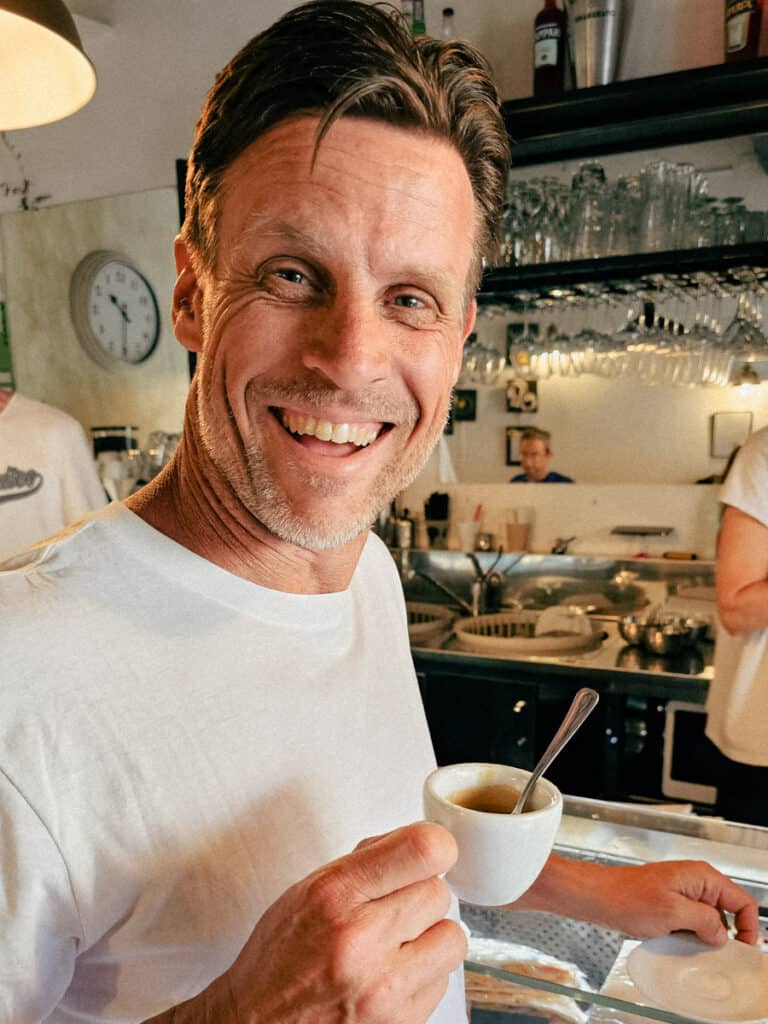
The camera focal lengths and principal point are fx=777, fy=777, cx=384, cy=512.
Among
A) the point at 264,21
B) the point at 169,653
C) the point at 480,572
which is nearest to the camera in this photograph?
the point at 169,653

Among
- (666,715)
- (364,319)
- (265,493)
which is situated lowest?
(666,715)

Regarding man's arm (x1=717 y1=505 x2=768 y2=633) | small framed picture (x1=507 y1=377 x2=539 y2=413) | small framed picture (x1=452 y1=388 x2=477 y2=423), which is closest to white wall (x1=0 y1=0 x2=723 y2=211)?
small framed picture (x1=507 y1=377 x2=539 y2=413)

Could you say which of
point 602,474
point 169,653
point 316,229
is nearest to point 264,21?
point 602,474

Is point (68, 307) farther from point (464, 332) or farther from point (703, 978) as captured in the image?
point (703, 978)

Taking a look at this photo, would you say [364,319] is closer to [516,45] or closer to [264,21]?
[516,45]

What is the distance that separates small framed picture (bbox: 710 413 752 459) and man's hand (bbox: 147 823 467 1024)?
11.0 ft

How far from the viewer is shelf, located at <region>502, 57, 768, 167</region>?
235 centimetres

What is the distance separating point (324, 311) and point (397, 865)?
0.52 metres

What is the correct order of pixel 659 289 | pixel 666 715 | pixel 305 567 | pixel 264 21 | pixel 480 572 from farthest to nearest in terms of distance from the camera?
pixel 480 572 → pixel 264 21 → pixel 659 289 → pixel 666 715 → pixel 305 567

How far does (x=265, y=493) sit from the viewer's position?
2.71 feet

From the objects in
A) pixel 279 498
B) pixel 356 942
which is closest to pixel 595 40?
pixel 279 498

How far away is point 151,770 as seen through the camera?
0.70m

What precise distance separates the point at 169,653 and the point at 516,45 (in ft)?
9.76

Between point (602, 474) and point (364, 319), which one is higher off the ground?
point (364, 319)
